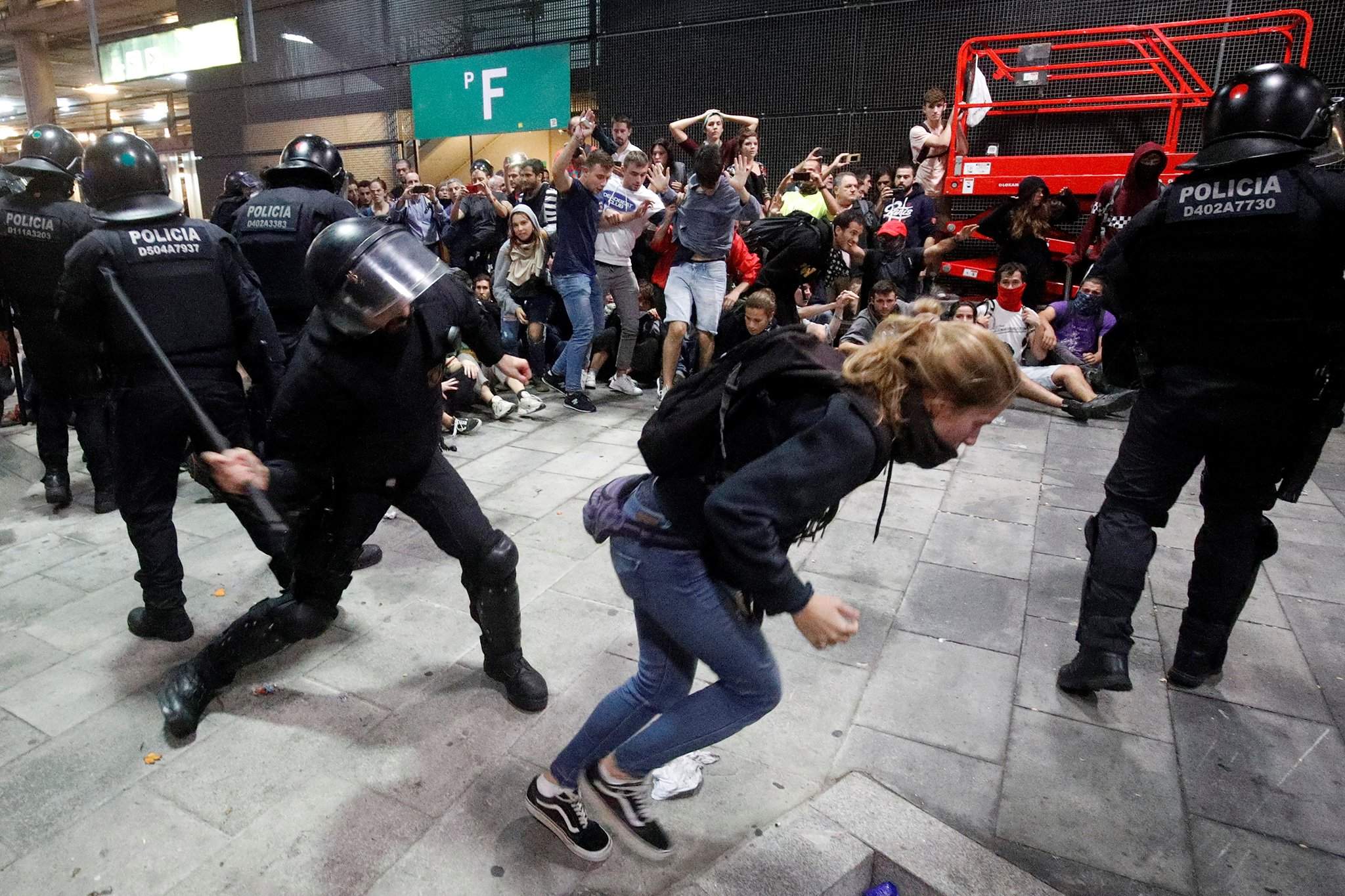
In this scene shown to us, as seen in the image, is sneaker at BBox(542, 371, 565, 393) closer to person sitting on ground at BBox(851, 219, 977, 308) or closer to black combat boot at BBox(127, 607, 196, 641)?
person sitting on ground at BBox(851, 219, 977, 308)

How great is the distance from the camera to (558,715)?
2740 mm

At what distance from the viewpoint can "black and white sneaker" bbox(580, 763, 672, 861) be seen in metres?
2.01

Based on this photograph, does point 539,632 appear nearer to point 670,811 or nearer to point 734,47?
point 670,811

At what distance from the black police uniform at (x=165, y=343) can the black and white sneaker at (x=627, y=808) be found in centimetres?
156

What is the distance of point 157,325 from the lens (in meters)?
2.98

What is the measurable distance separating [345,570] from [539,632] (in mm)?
892

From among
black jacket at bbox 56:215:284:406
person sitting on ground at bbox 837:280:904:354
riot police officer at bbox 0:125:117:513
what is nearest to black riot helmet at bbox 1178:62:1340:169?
black jacket at bbox 56:215:284:406

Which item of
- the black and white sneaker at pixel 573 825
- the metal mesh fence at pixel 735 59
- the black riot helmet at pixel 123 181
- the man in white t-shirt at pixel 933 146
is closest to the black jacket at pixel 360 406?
the black and white sneaker at pixel 573 825

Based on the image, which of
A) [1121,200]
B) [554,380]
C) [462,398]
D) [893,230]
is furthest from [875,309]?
[462,398]

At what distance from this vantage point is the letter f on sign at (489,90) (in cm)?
1170

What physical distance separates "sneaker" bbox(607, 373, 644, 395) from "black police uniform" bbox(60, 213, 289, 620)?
13.9ft

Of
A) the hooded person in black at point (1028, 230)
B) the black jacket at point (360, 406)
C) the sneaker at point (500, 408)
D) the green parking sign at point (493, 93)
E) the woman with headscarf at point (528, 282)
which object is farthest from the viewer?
the green parking sign at point (493, 93)

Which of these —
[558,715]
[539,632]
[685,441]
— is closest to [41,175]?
[539,632]

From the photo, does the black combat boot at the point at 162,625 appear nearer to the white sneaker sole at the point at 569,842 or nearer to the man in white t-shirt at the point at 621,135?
the white sneaker sole at the point at 569,842
